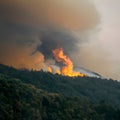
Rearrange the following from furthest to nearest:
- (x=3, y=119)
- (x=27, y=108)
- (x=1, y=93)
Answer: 1. (x=27, y=108)
2. (x=1, y=93)
3. (x=3, y=119)

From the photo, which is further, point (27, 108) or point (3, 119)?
point (27, 108)

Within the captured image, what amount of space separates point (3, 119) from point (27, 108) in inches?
1140

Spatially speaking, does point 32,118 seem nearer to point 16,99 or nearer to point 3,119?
point 16,99

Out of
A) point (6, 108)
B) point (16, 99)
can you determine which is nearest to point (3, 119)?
point (6, 108)

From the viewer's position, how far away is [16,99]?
192750 mm

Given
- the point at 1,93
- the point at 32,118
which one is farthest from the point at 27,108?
the point at 1,93

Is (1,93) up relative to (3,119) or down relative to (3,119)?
up

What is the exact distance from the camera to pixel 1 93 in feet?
614

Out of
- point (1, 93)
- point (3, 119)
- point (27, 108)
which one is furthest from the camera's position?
point (27, 108)

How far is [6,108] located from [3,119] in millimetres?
7635

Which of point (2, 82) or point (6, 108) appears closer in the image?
point (6, 108)

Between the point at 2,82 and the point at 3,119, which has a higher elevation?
the point at 2,82

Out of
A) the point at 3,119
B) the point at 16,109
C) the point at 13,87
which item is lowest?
the point at 3,119

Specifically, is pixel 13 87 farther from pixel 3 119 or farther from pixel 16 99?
pixel 3 119
